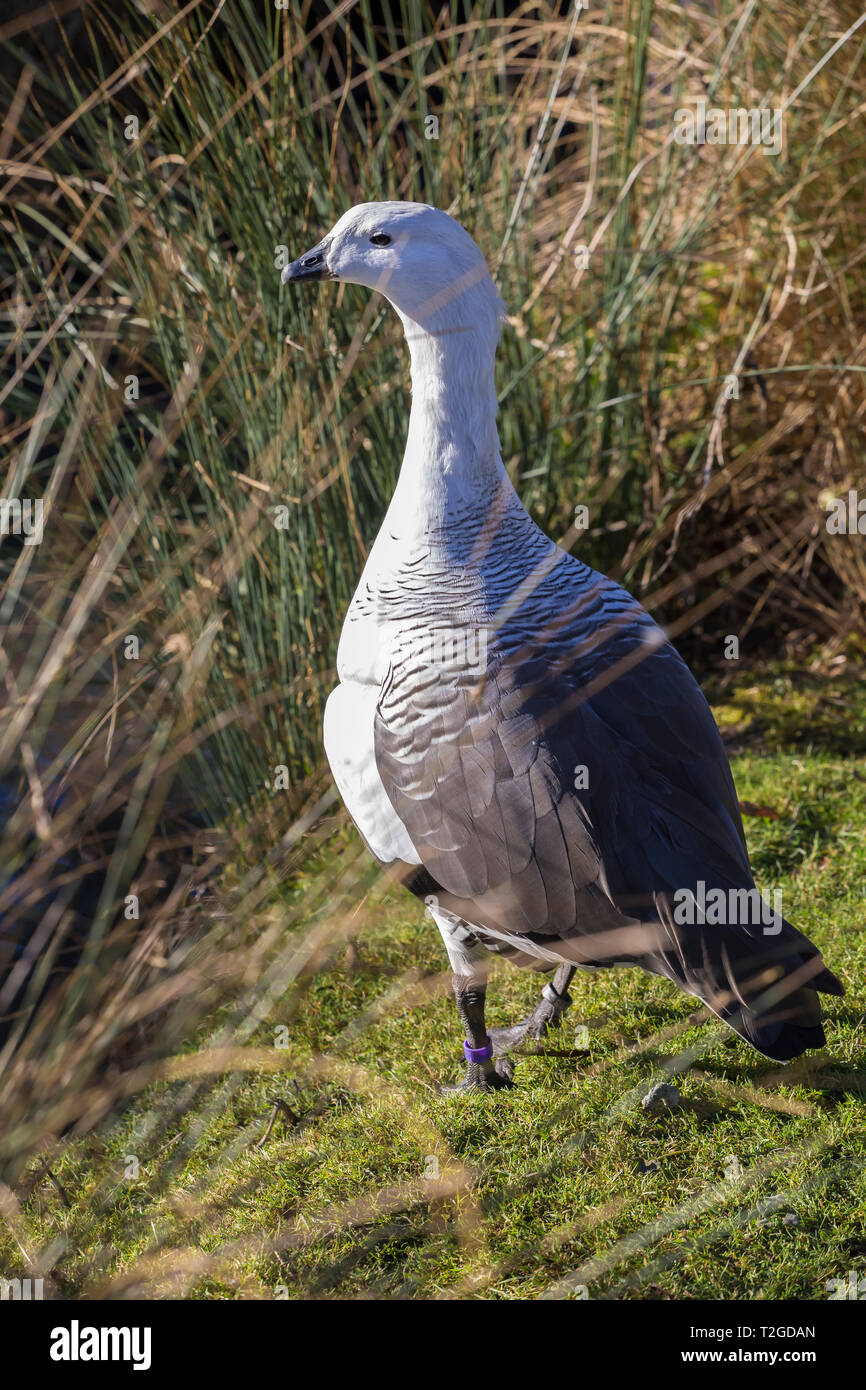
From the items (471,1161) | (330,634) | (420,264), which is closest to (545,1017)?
(471,1161)

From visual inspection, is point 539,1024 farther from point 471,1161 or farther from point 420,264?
point 420,264

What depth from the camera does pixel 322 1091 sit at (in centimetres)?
304

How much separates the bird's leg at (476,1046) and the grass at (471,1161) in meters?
0.05

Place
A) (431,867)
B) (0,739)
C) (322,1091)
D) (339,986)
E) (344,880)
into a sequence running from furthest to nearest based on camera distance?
1. (339,986)
2. (322,1091)
3. (344,880)
4. (431,867)
5. (0,739)

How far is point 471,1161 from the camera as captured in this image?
2693 millimetres

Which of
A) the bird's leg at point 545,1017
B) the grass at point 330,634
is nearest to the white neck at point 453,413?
the grass at point 330,634

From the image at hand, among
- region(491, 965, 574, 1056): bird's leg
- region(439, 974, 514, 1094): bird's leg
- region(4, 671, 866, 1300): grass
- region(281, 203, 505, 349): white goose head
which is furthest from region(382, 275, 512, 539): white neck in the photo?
region(491, 965, 574, 1056): bird's leg

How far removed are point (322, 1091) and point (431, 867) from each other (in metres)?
0.91

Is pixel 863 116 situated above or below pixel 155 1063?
above

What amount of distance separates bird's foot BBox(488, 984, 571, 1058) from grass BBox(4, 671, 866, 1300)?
0.06 m

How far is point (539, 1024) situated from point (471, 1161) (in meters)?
0.49

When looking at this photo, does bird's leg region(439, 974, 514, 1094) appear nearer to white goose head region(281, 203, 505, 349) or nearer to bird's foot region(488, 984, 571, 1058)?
bird's foot region(488, 984, 571, 1058)

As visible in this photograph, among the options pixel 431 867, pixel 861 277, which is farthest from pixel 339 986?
pixel 861 277
